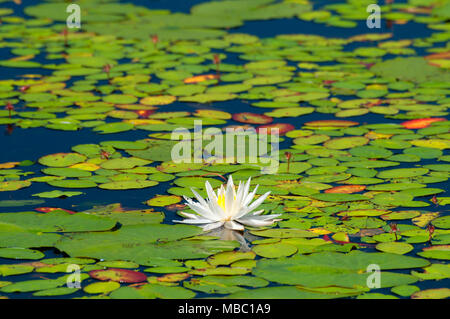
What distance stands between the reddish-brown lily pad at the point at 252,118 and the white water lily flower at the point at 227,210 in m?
2.00

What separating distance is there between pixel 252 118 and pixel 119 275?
9.58 feet

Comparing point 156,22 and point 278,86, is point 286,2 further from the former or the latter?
point 278,86

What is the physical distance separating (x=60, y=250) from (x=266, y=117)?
2.84 m

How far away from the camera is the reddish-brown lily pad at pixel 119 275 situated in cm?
408

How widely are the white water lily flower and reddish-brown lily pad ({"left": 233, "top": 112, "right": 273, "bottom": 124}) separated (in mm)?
2002

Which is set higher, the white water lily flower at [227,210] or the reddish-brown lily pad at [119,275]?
the white water lily flower at [227,210]

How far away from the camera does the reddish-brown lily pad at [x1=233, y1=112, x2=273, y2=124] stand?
673cm

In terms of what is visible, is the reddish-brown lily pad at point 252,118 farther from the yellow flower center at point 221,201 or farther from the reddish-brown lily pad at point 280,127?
the yellow flower center at point 221,201

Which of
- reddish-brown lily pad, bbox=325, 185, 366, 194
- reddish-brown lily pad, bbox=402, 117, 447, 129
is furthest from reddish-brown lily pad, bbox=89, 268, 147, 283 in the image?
reddish-brown lily pad, bbox=402, 117, 447, 129

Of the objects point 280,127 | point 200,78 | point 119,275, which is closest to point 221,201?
point 119,275

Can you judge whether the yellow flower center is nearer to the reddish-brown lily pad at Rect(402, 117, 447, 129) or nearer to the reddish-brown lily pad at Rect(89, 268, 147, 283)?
the reddish-brown lily pad at Rect(89, 268, 147, 283)

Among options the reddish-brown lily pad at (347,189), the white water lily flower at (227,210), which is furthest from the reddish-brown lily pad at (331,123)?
the white water lily flower at (227,210)
